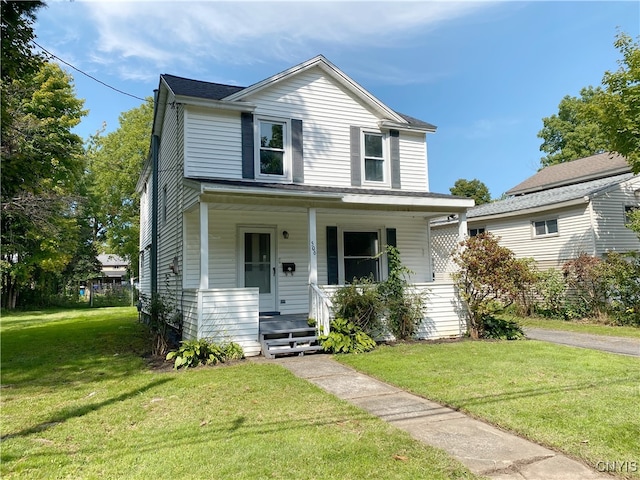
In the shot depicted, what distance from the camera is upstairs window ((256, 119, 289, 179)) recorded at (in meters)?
9.84

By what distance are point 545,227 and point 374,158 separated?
8.41 metres

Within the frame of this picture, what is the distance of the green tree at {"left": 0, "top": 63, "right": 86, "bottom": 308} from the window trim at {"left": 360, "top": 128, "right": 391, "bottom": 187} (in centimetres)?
793

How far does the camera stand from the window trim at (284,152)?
9.67 meters

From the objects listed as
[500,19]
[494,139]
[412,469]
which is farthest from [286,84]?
[494,139]

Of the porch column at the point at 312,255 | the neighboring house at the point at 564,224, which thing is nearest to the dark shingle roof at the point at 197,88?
the porch column at the point at 312,255

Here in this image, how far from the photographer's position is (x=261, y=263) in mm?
9625

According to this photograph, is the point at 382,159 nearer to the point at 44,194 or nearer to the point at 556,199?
the point at 556,199

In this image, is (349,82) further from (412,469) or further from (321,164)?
(412,469)

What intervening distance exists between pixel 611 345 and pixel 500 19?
8.24m

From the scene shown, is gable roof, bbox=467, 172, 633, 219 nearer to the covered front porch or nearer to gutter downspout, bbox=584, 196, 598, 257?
gutter downspout, bbox=584, 196, 598, 257

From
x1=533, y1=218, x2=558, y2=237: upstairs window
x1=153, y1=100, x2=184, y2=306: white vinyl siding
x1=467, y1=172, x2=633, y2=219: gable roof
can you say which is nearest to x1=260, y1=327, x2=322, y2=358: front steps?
x1=153, y1=100, x2=184, y2=306: white vinyl siding

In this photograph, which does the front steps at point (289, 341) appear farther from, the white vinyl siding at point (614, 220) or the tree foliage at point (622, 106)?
the white vinyl siding at point (614, 220)

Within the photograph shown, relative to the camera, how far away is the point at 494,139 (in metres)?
31.6

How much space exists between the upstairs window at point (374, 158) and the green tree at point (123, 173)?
2081 centimetres
